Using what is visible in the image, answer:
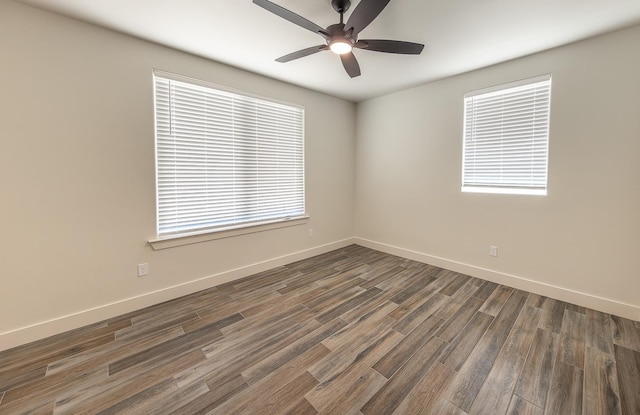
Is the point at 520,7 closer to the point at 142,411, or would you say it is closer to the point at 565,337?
the point at 565,337

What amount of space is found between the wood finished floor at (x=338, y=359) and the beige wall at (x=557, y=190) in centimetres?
40

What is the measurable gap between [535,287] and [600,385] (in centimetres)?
142

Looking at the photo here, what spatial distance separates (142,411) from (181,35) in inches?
117

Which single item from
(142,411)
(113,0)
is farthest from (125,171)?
(142,411)

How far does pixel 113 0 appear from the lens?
6.30ft

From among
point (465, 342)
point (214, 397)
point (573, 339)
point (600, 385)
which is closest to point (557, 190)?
point (573, 339)

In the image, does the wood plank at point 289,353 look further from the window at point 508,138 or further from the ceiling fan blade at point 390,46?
the window at point 508,138

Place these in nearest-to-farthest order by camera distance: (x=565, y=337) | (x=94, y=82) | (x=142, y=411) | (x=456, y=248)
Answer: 1. (x=142, y=411)
2. (x=565, y=337)
3. (x=94, y=82)
4. (x=456, y=248)

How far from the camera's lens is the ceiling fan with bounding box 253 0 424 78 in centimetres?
160

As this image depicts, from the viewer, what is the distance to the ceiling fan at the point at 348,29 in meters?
1.60

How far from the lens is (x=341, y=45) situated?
77.9 inches

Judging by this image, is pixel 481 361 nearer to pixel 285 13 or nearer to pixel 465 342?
pixel 465 342

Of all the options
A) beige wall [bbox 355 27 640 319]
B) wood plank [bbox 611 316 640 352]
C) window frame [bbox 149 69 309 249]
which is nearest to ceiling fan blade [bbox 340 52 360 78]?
window frame [bbox 149 69 309 249]

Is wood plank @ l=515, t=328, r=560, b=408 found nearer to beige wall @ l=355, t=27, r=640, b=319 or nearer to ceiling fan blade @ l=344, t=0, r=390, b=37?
beige wall @ l=355, t=27, r=640, b=319
